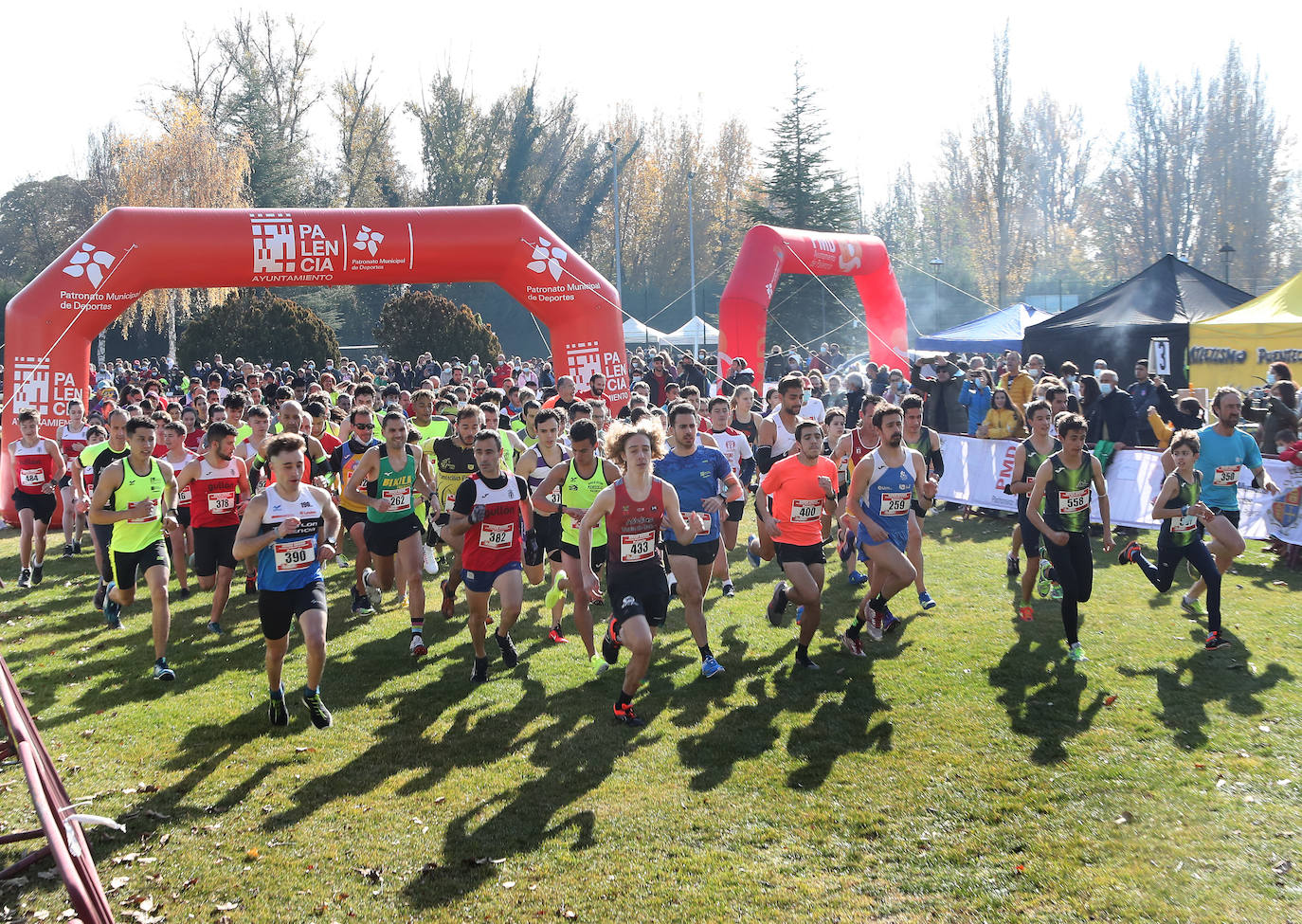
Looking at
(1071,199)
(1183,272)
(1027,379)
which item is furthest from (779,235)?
(1071,199)

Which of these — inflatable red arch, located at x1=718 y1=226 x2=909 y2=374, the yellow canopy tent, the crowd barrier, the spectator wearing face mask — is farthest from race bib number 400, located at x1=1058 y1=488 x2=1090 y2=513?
the yellow canopy tent

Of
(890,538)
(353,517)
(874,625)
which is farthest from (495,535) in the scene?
(353,517)

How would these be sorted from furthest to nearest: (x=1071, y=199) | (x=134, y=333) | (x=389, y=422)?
(x=1071, y=199)
(x=134, y=333)
(x=389, y=422)

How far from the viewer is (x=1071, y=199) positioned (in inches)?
2223

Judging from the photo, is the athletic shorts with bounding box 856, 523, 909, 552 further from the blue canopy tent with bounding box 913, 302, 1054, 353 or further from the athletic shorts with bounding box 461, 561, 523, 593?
the blue canopy tent with bounding box 913, 302, 1054, 353

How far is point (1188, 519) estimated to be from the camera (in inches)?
316

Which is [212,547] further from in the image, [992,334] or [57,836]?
[992,334]

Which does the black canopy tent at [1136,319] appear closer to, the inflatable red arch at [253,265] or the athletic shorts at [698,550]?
the inflatable red arch at [253,265]

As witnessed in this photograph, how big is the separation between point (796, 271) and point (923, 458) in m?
13.7

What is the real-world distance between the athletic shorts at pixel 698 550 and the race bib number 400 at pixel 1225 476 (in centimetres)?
432

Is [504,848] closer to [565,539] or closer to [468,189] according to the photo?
[565,539]

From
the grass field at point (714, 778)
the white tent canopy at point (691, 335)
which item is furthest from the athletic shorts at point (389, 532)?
the white tent canopy at point (691, 335)

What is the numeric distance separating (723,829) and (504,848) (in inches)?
44.2

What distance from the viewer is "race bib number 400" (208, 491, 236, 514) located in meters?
9.02
